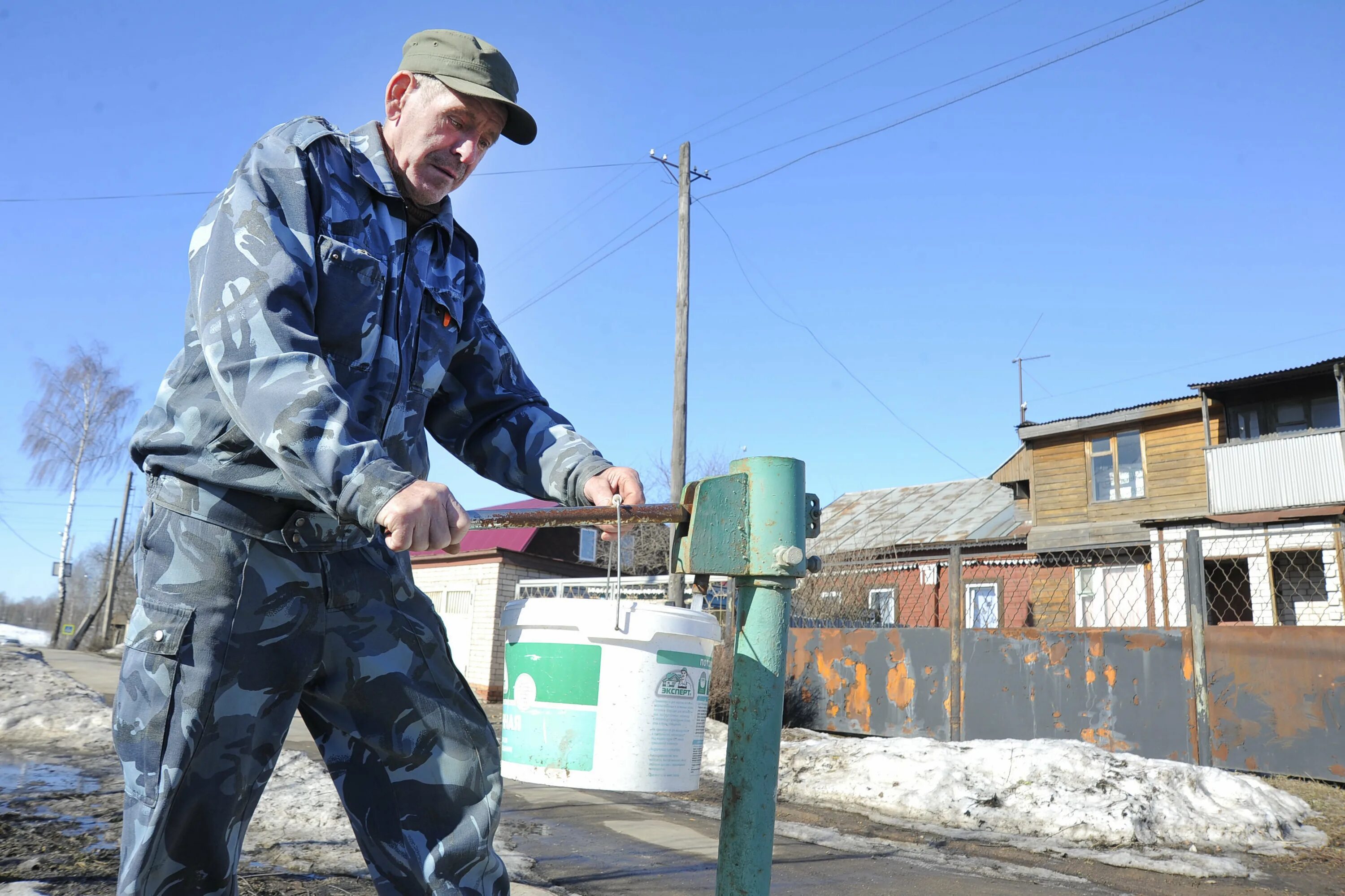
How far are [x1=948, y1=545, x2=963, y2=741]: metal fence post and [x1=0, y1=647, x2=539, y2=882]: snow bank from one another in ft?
17.1

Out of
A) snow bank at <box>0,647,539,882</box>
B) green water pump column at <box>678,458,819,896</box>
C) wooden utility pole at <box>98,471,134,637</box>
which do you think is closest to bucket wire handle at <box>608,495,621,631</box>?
green water pump column at <box>678,458,819,896</box>

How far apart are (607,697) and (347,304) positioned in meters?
0.85

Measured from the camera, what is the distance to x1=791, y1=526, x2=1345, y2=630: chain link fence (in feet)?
51.9

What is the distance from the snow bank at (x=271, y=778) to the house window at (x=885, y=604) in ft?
40.5

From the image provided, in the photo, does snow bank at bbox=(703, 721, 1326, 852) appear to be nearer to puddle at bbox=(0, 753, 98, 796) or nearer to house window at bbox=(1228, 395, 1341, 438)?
puddle at bbox=(0, 753, 98, 796)

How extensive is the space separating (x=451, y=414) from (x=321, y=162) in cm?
67

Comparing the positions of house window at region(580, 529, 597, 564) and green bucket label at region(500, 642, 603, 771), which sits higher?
house window at region(580, 529, 597, 564)

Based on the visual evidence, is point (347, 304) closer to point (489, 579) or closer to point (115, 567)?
point (489, 579)

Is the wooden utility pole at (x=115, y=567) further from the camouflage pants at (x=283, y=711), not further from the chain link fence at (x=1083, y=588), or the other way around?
the camouflage pants at (x=283, y=711)

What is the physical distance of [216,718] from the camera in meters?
1.57

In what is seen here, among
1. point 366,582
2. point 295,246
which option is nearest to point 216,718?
point 366,582

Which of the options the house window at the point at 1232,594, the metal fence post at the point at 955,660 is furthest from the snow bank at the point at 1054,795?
the house window at the point at 1232,594

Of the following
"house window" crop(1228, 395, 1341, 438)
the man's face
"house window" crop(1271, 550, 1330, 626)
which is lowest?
the man's face

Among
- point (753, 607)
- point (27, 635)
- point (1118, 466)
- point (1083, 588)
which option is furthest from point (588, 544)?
point (27, 635)
